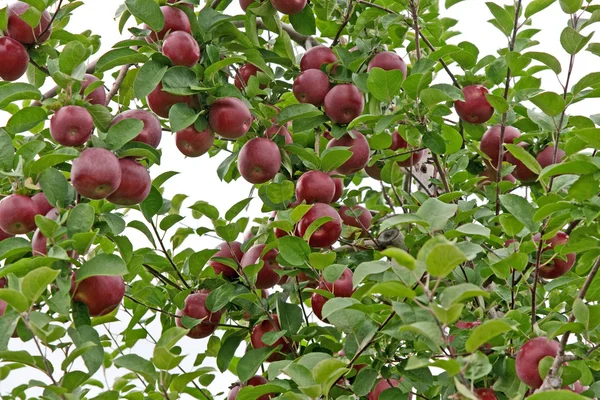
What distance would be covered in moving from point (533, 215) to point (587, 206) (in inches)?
5.9

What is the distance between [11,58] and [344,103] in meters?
0.98

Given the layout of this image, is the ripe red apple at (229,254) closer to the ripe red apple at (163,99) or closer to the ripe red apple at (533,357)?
the ripe red apple at (163,99)

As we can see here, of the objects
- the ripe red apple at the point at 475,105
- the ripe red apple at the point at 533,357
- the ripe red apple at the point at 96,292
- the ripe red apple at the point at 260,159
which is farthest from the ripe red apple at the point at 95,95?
the ripe red apple at the point at 533,357

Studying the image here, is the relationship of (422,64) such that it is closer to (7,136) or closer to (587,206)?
(587,206)

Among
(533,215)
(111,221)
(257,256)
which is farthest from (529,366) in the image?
(111,221)

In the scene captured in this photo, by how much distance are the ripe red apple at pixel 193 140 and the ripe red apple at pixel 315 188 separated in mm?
302

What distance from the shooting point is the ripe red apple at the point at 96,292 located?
6.10ft

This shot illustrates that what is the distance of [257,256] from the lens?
2389 millimetres

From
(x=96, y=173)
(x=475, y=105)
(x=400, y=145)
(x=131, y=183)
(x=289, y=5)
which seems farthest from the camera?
(x=400, y=145)

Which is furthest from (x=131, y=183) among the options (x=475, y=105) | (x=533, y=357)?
(x=475, y=105)

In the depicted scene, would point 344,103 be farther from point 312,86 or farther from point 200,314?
point 200,314

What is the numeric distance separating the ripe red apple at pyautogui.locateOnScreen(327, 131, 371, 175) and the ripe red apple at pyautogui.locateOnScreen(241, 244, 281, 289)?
1.17 feet

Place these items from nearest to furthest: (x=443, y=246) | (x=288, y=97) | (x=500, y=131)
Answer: (x=443, y=246)
(x=500, y=131)
(x=288, y=97)

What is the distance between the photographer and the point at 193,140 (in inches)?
87.0
